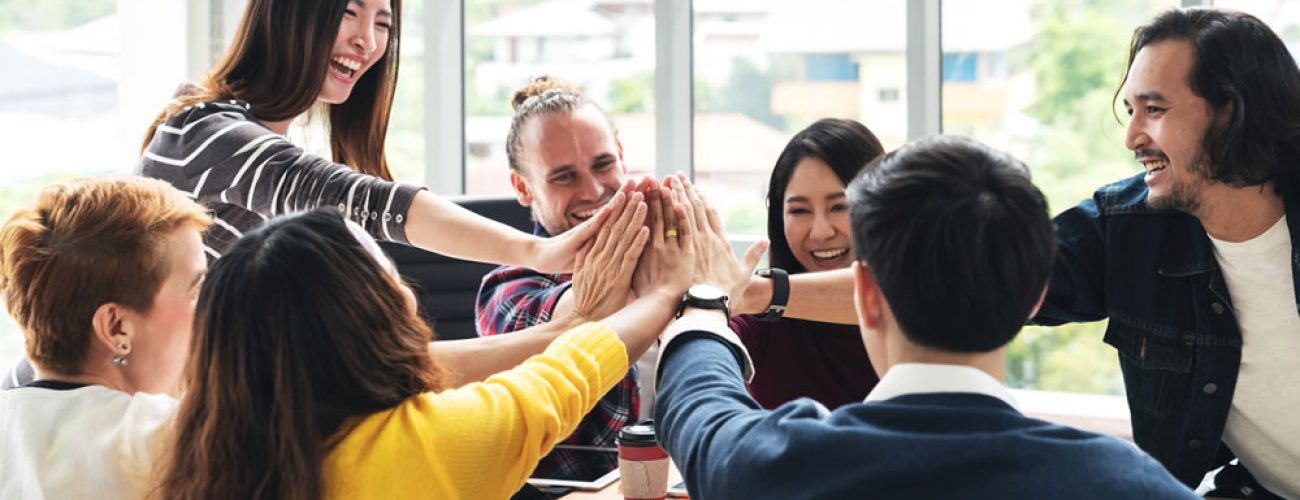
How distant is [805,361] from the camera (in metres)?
2.47

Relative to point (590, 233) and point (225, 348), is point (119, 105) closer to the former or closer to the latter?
point (590, 233)

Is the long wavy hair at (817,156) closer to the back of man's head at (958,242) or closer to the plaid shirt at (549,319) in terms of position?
the plaid shirt at (549,319)

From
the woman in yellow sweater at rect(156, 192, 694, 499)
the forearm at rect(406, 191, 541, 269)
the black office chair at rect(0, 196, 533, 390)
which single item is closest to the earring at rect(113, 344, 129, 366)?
the woman in yellow sweater at rect(156, 192, 694, 499)

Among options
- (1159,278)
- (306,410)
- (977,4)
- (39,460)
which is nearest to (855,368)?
(1159,278)

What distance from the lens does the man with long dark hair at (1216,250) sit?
2.16 m

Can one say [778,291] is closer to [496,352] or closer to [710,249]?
[710,249]

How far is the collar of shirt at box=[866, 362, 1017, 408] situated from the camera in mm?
1221

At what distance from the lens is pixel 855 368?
2467 millimetres

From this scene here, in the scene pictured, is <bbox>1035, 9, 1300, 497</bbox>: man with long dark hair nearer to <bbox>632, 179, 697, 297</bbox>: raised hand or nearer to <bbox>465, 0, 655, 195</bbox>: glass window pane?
<bbox>632, 179, 697, 297</bbox>: raised hand

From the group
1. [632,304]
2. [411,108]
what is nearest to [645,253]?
[632,304]

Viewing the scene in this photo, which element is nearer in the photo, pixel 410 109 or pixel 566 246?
pixel 566 246

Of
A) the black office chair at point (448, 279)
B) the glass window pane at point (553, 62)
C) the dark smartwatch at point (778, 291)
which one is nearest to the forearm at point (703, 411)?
the dark smartwatch at point (778, 291)

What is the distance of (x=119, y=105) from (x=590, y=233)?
A: 284cm

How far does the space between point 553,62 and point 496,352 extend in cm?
294
